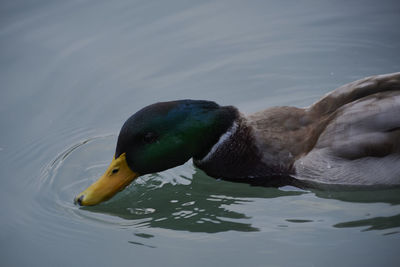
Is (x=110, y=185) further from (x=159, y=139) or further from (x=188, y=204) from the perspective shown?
(x=188, y=204)

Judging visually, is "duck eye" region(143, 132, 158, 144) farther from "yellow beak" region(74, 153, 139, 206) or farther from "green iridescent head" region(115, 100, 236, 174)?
"yellow beak" region(74, 153, 139, 206)

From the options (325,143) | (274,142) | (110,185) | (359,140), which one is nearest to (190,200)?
(110,185)

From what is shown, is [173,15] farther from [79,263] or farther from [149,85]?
[79,263]

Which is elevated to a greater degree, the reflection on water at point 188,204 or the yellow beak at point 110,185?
the yellow beak at point 110,185

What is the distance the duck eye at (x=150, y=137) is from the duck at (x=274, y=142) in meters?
0.01

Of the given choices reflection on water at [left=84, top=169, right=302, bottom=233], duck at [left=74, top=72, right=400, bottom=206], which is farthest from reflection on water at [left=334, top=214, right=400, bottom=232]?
reflection on water at [left=84, top=169, right=302, bottom=233]

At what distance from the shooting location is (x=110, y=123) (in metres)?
8.06

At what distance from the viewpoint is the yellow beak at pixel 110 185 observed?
6.18 m

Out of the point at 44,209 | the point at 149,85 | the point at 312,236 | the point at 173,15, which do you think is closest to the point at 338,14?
the point at 173,15

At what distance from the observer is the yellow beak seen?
6180 mm

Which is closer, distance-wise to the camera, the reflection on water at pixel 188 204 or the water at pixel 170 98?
the water at pixel 170 98

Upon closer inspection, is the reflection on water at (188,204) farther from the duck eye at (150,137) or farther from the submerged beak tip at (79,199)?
the duck eye at (150,137)

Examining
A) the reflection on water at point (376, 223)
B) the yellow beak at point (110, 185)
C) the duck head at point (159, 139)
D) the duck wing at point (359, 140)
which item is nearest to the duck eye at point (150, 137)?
the duck head at point (159, 139)

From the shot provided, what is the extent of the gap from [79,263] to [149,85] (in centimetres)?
336
